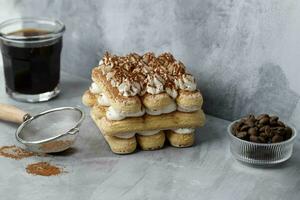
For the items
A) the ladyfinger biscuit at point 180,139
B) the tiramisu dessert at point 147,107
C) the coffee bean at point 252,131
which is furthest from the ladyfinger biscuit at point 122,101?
the coffee bean at point 252,131

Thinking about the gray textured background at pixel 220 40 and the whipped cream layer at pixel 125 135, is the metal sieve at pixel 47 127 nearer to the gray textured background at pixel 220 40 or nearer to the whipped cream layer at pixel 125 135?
the whipped cream layer at pixel 125 135

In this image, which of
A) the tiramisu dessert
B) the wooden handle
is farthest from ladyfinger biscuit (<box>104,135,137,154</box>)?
the wooden handle

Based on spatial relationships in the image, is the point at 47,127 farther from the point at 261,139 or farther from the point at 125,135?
the point at 261,139

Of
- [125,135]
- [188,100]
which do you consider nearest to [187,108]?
[188,100]

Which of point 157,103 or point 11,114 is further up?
point 157,103

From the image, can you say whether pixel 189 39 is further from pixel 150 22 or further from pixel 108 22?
pixel 108 22

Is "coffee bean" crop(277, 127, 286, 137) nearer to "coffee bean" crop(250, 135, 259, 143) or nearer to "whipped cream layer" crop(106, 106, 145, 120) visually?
"coffee bean" crop(250, 135, 259, 143)

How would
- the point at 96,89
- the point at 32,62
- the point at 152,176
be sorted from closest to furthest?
the point at 152,176 → the point at 96,89 → the point at 32,62

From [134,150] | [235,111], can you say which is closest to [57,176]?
[134,150]
